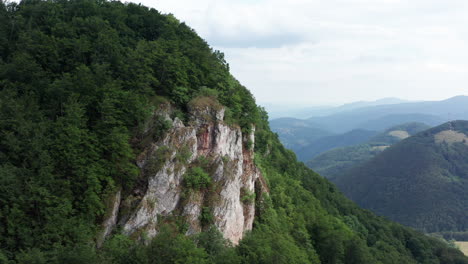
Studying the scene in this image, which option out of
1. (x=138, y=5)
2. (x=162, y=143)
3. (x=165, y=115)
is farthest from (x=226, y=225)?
(x=138, y=5)

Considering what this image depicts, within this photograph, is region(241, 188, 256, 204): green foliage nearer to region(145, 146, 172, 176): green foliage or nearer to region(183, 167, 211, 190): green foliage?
region(183, 167, 211, 190): green foliage

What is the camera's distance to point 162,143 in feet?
93.1

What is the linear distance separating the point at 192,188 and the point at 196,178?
111 centimetres

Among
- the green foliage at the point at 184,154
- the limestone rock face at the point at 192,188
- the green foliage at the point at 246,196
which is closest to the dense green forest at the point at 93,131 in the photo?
the limestone rock face at the point at 192,188

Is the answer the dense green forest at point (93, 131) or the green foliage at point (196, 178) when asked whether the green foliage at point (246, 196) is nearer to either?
the dense green forest at point (93, 131)

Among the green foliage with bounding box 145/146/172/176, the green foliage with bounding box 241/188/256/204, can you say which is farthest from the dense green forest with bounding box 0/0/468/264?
the green foliage with bounding box 241/188/256/204

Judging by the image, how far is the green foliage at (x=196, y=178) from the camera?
2852 cm

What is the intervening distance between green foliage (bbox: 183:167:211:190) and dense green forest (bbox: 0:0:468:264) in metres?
4.33

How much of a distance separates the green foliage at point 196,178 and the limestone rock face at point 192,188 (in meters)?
0.37

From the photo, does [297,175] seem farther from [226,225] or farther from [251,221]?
[226,225]

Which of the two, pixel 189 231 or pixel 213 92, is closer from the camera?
pixel 189 231

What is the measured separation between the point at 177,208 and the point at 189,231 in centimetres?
249

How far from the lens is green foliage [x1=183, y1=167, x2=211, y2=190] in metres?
28.5

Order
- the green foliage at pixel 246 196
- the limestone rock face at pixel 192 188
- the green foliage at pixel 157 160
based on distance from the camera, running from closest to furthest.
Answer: the limestone rock face at pixel 192 188
the green foliage at pixel 157 160
the green foliage at pixel 246 196
